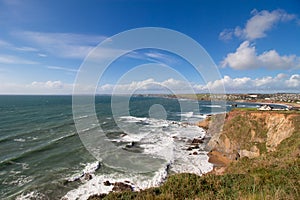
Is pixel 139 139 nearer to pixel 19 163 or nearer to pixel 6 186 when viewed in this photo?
pixel 19 163

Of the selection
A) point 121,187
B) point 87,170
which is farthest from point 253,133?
point 87,170

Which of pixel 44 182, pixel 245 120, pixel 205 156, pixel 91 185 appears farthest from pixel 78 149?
pixel 245 120

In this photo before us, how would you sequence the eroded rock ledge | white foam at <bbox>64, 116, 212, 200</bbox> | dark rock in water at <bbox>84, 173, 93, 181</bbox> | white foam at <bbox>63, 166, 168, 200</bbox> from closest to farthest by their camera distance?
white foam at <bbox>63, 166, 168, 200</bbox>
white foam at <bbox>64, 116, 212, 200</bbox>
dark rock in water at <bbox>84, 173, 93, 181</bbox>
the eroded rock ledge

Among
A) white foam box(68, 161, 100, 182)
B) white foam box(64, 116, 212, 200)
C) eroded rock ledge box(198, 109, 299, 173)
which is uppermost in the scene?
eroded rock ledge box(198, 109, 299, 173)

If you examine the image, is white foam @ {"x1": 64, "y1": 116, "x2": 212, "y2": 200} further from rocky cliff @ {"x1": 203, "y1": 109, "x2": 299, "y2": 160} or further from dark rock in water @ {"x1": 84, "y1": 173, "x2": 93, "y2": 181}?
rocky cliff @ {"x1": 203, "y1": 109, "x2": 299, "y2": 160}

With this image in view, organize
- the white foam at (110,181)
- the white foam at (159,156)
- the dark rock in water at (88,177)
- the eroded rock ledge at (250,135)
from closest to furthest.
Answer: the white foam at (110,181), the white foam at (159,156), the dark rock in water at (88,177), the eroded rock ledge at (250,135)

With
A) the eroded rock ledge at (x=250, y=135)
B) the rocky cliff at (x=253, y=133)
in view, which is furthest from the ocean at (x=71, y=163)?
the rocky cliff at (x=253, y=133)

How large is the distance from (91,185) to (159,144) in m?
15.8

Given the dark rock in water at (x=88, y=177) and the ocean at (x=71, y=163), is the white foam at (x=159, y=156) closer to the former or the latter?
the ocean at (x=71, y=163)

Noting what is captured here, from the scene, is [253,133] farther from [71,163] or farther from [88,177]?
[71,163]

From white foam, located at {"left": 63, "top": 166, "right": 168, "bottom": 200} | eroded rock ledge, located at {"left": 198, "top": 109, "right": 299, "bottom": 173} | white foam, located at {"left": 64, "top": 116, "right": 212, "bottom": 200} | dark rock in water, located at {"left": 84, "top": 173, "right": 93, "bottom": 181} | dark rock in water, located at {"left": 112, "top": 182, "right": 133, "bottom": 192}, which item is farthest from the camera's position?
eroded rock ledge, located at {"left": 198, "top": 109, "right": 299, "bottom": 173}

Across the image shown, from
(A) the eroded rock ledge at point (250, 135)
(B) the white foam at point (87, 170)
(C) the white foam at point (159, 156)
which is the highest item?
(A) the eroded rock ledge at point (250, 135)

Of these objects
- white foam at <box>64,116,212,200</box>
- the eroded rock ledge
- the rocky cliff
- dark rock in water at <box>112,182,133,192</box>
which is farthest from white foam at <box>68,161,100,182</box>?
the rocky cliff

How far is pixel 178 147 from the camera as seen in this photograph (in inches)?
1169
